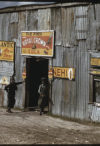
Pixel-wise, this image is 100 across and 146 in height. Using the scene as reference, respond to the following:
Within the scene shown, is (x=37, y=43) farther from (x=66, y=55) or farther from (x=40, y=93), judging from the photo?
(x=40, y=93)

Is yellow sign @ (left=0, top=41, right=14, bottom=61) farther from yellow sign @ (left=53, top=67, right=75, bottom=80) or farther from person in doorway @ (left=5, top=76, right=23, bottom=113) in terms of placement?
yellow sign @ (left=53, top=67, right=75, bottom=80)

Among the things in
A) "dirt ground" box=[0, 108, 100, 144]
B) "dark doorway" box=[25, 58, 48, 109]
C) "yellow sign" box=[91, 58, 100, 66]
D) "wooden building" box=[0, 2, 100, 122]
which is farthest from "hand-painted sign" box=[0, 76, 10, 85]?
"yellow sign" box=[91, 58, 100, 66]

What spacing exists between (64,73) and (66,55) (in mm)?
870

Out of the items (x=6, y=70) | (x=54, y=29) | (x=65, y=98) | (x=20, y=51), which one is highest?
(x=54, y=29)

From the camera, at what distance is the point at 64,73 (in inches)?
511

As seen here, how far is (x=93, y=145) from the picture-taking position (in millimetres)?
9039

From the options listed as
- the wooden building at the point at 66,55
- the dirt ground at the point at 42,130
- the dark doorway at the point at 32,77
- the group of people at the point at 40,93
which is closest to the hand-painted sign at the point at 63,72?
the wooden building at the point at 66,55

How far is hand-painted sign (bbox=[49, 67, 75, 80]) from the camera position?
12.7 m

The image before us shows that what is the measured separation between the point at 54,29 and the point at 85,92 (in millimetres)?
3494

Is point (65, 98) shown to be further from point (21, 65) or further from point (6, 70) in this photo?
point (6, 70)

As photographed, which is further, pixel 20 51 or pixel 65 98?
pixel 20 51

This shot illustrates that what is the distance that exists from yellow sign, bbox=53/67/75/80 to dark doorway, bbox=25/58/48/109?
146cm

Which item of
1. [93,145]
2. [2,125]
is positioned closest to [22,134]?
[2,125]

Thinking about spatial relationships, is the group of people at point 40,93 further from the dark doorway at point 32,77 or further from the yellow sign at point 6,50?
the yellow sign at point 6,50
